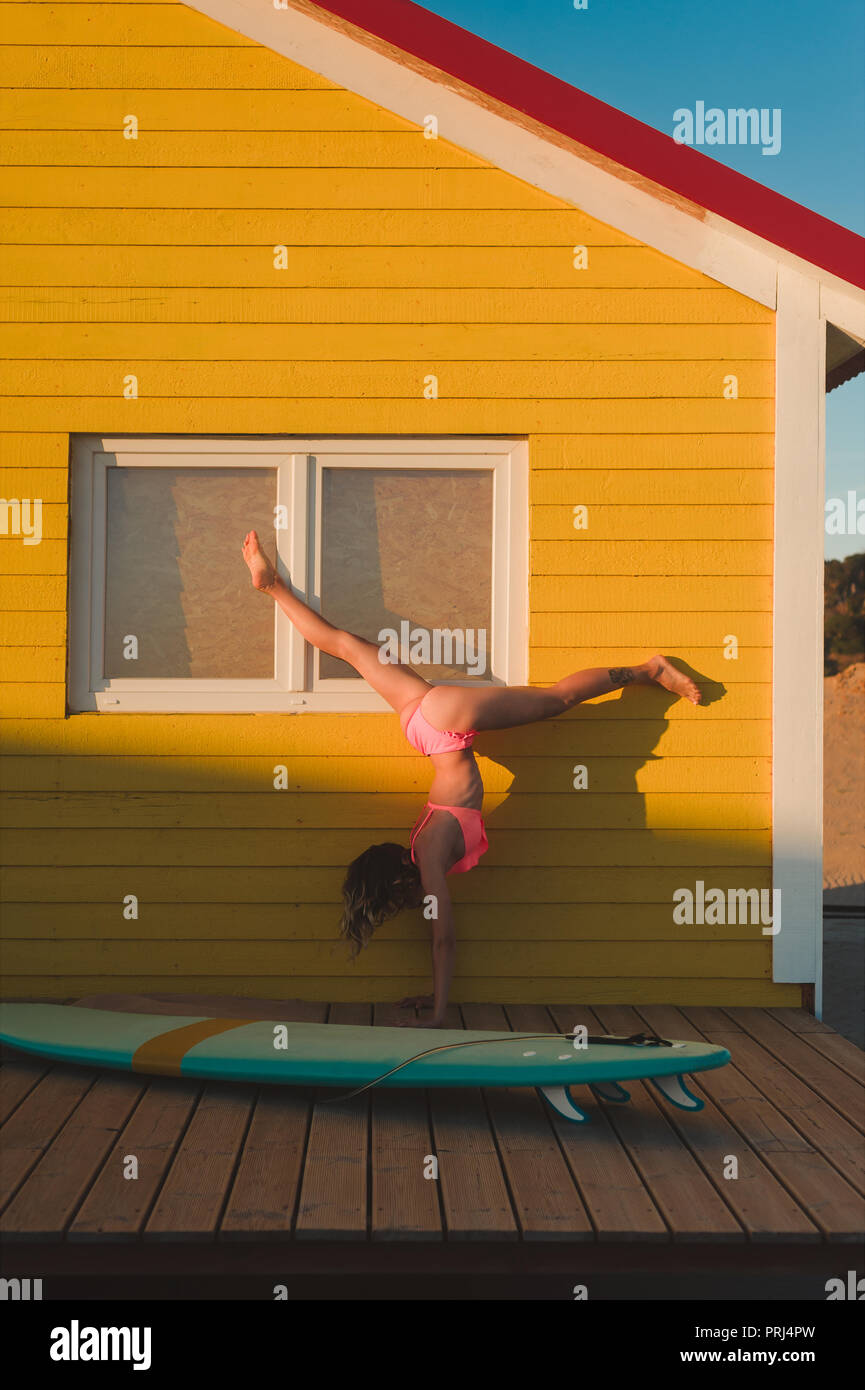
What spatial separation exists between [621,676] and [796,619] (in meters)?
0.83

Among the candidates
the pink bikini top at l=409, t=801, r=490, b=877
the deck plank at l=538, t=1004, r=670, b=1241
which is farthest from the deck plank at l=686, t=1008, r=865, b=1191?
the pink bikini top at l=409, t=801, r=490, b=877

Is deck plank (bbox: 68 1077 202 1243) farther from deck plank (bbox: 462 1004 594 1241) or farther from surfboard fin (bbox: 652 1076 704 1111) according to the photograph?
surfboard fin (bbox: 652 1076 704 1111)

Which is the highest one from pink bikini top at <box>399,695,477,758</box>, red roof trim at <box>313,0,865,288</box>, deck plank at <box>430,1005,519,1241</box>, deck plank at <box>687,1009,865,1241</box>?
red roof trim at <box>313,0,865,288</box>

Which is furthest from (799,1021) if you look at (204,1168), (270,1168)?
(204,1168)

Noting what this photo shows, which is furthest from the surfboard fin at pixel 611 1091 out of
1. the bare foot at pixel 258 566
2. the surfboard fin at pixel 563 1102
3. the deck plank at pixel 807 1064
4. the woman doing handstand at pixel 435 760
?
the bare foot at pixel 258 566

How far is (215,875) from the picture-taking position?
4.55m

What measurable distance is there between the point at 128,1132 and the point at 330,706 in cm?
194

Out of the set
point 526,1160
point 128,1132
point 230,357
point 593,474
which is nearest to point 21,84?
point 230,357

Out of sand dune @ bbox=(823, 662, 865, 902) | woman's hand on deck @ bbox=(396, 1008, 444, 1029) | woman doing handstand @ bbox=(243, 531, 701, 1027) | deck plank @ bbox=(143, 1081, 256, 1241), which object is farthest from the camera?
sand dune @ bbox=(823, 662, 865, 902)

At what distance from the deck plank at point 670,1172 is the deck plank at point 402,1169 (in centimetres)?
59

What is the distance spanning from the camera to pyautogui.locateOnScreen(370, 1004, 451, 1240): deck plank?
2.56 meters

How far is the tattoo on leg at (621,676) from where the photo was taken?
444 cm

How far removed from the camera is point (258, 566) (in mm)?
4457
